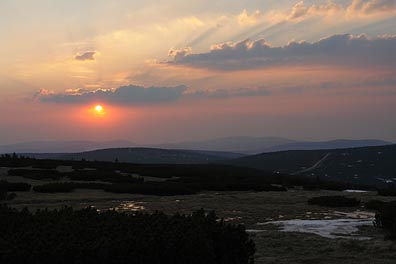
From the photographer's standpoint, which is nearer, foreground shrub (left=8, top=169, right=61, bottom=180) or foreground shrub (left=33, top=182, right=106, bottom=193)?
foreground shrub (left=33, top=182, right=106, bottom=193)

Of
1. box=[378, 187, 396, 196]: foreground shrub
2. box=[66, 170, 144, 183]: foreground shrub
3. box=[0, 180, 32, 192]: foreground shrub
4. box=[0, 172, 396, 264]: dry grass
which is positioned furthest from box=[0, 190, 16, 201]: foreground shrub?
box=[378, 187, 396, 196]: foreground shrub

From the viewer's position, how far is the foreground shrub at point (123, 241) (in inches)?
234

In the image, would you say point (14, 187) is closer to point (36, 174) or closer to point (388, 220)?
point (36, 174)

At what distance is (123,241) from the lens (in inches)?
241

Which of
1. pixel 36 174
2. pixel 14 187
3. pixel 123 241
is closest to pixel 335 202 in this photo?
pixel 123 241

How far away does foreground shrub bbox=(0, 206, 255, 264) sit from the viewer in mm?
5934

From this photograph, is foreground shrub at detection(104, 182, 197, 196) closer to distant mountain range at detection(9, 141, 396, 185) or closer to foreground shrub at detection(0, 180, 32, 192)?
foreground shrub at detection(0, 180, 32, 192)

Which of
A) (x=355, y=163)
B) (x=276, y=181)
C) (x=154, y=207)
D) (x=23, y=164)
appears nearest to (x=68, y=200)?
(x=154, y=207)

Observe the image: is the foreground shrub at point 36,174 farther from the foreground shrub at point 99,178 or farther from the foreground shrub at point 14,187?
the foreground shrub at point 14,187

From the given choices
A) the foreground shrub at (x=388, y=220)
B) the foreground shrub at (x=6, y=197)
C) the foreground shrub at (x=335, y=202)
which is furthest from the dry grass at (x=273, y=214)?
the foreground shrub at (x=335, y=202)

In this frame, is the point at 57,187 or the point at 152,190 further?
the point at 152,190

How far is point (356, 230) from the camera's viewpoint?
11805mm

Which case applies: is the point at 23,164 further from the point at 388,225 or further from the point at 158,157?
the point at 158,157

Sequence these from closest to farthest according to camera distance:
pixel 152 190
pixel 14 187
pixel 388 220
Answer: pixel 388 220 → pixel 14 187 → pixel 152 190
